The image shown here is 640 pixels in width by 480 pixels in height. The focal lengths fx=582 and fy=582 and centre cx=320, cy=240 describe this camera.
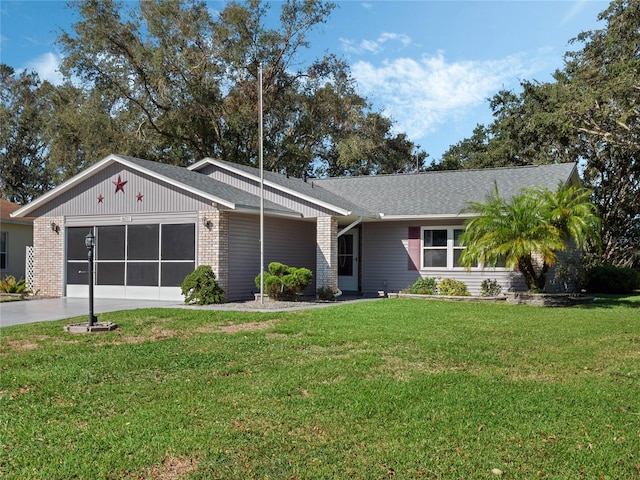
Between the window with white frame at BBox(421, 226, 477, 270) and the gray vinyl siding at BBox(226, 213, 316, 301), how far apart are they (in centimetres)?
388

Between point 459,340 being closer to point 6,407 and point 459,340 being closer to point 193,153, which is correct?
point 6,407

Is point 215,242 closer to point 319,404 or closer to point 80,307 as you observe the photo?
point 80,307

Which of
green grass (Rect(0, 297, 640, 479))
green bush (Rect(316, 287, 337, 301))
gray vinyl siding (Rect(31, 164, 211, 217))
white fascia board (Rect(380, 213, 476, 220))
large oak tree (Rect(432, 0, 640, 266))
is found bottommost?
green grass (Rect(0, 297, 640, 479))

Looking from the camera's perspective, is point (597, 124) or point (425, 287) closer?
point (425, 287)

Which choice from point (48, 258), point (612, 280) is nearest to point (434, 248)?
point (612, 280)

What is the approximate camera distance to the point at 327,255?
54.1ft

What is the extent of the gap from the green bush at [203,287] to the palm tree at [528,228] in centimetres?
654

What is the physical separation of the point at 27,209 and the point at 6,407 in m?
14.5

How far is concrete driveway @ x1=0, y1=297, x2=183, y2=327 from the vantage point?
1197cm

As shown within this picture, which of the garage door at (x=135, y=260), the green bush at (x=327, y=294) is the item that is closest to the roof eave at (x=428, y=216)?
the green bush at (x=327, y=294)

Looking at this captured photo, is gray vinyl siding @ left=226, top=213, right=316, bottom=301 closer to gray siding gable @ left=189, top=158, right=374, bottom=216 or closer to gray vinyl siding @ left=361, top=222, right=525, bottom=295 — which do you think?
gray siding gable @ left=189, top=158, right=374, bottom=216

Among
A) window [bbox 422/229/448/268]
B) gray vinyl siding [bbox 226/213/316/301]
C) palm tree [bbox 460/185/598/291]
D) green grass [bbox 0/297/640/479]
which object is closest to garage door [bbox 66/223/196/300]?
gray vinyl siding [bbox 226/213/316/301]

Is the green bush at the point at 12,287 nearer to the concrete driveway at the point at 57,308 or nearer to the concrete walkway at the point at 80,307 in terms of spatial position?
the concrete driveway at the point at 57,308

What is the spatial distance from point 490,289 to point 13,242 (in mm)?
18095
